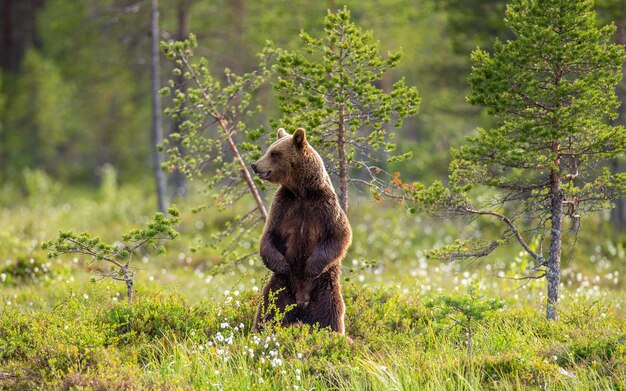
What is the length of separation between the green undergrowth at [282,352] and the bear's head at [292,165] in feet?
4.95

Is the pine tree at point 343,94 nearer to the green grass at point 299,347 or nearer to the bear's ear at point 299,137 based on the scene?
the bear's ear at point 299,137

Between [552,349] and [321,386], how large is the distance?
2360mm

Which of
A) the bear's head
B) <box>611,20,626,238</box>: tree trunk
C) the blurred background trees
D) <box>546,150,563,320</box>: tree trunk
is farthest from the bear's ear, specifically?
<box>611,20,626,238</box>: tree trunk

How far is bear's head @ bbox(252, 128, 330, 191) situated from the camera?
25.9 ft

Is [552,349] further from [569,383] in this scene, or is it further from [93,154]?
[93,154]

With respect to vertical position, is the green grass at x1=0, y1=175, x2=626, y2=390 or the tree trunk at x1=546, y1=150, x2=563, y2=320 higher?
the tree trunk at x1=546, y1=150, x2=563, y2=320

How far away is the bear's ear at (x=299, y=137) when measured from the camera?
7.80 metres

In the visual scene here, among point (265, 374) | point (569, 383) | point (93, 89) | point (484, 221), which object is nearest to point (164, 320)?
point (265, 374)

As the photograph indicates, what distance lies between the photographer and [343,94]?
9.45 m

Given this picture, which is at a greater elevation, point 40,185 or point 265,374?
point 265,374

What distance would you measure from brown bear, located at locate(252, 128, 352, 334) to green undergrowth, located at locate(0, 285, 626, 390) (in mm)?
340

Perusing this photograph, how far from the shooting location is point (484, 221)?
743 inches

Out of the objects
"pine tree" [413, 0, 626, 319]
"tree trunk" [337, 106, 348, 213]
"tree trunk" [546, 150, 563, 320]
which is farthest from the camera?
"tree trunk" [337, 106, 348, 213]

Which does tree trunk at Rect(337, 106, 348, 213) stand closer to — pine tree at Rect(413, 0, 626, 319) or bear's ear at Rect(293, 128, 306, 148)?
pine tree at Rect(413, 0, 626, 319)
